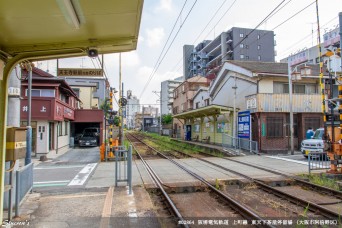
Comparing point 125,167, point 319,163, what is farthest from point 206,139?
point 125,167

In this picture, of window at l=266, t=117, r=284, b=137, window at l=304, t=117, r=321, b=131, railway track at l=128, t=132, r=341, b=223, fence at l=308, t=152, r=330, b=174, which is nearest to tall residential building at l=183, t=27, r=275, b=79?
window at l=304, t=117, r=321, b=131

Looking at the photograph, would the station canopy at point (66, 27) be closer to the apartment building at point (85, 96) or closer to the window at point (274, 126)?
the apartment building at point (85, 96)

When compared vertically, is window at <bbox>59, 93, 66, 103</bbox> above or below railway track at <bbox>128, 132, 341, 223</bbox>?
above

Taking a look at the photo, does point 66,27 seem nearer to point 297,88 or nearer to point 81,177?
point 81,177

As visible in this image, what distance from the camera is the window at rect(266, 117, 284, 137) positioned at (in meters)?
19.2

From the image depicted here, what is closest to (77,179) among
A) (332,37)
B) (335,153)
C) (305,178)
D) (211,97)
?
(305,178)

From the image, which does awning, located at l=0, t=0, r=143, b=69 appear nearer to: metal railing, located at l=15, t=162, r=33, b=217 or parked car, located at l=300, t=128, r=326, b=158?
metal railing, located at l=15, t=162, r=33, b=217

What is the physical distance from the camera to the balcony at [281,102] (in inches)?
754

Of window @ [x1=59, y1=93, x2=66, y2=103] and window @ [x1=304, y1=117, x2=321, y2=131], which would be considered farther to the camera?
window @ [x1=304, y1=117, x2=321, y2=131]

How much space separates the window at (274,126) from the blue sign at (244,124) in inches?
50.8

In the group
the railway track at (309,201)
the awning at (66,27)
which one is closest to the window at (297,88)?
the railway track at (309,201)

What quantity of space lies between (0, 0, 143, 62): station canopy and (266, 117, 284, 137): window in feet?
51.3

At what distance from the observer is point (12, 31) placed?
4273mm

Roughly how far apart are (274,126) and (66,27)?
17674 mm
